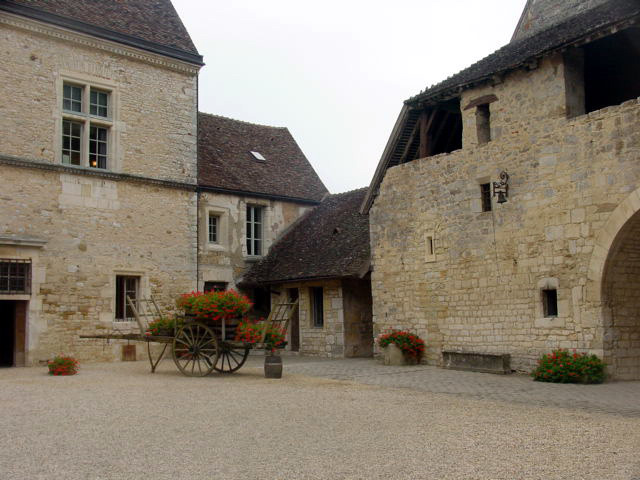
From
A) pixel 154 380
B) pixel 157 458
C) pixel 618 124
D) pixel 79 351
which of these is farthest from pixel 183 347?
pixel 618 124

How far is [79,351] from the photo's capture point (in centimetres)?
1519

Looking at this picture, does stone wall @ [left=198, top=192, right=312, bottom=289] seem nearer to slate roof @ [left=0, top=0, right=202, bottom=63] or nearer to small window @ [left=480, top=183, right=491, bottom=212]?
slate roof @ [left=0, top=0, right=202, bottom=63]

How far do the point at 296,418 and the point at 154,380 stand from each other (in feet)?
16.1

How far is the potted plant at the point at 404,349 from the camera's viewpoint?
A: 13812 mm

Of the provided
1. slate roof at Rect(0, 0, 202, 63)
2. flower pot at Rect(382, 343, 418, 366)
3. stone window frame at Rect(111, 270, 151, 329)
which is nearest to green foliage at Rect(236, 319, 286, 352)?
flower pot at Rect(382, 343, 418, 366)

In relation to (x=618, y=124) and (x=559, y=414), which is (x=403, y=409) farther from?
(x=618, y=124)

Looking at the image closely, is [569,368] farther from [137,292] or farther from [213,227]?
[213,227]

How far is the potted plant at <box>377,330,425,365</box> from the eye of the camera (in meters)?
13.8

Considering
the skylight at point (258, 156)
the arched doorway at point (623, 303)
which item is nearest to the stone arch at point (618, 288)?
the arched doorway at point (623, 303)

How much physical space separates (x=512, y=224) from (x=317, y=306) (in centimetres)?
730

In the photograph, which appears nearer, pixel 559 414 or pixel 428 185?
pixel 559 414

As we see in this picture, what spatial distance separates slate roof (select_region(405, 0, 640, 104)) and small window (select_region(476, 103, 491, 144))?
567 millimetres

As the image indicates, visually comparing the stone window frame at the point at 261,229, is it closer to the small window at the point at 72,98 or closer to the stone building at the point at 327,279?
the stone building at the point at 327,279

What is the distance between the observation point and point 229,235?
18969 mm
